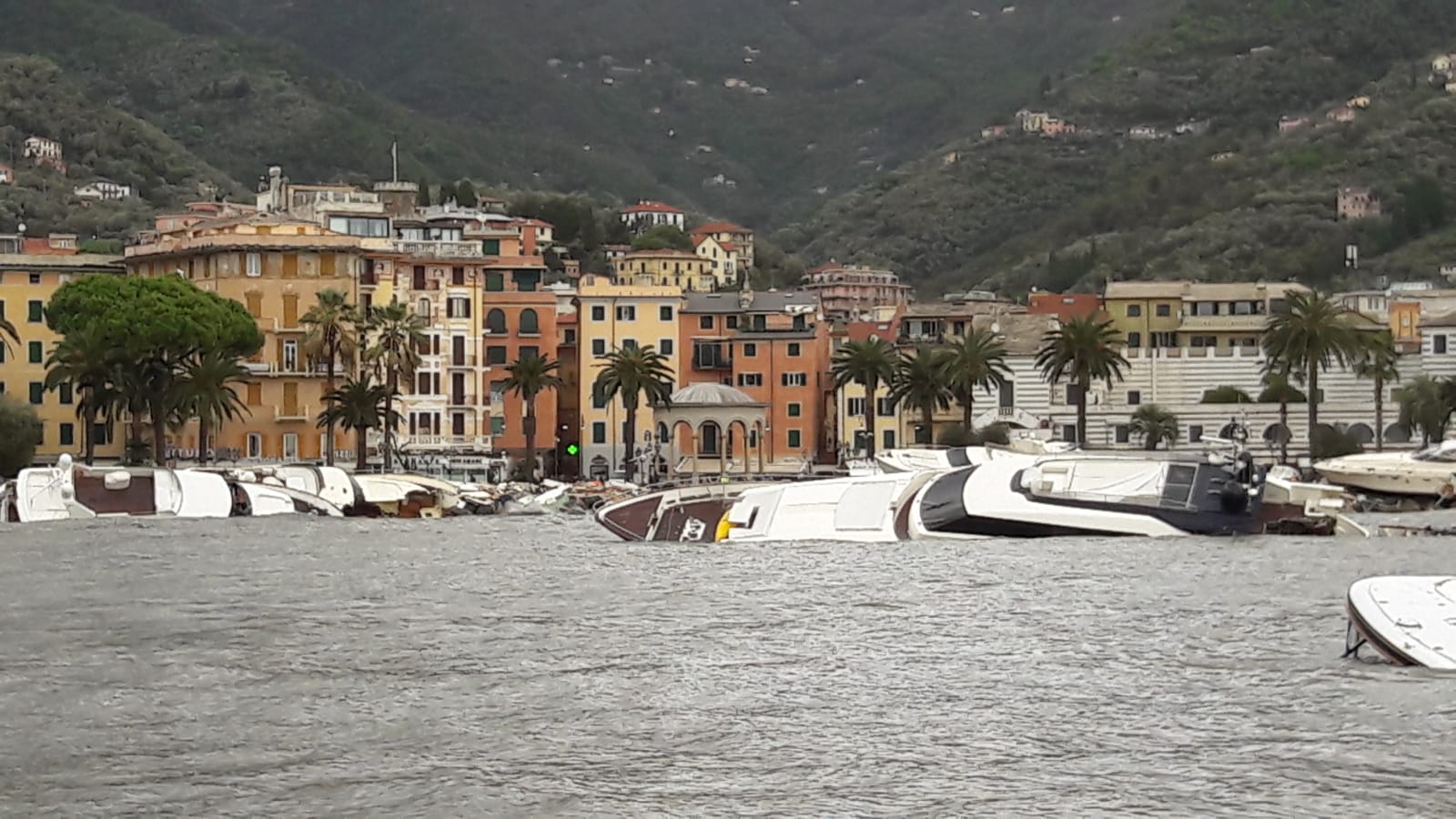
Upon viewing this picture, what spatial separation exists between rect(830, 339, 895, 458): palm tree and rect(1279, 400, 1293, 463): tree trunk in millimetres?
21108

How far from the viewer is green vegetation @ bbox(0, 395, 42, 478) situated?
12281 centimetres

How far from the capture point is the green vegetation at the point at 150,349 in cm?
11881

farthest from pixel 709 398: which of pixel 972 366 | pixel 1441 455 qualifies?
pixel 1441 455

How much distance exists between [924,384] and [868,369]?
397cm

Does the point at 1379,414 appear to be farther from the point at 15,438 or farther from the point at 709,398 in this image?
the point at 15,438

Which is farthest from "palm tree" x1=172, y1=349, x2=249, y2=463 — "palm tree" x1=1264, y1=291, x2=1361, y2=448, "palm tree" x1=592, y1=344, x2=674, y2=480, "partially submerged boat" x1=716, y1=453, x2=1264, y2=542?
"partially submerged boat" x1=716, y1=453, x2=1264, y2=542

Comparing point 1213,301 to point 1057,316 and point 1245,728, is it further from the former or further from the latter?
point 1245,728

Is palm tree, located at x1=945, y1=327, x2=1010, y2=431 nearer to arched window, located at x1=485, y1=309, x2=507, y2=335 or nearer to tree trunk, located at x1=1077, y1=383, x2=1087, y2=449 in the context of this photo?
tree trunk, located at x1=1077, y1=383, x2=1087, y2=449

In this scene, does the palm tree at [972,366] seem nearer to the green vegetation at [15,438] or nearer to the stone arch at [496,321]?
the stone arch at [496,321]

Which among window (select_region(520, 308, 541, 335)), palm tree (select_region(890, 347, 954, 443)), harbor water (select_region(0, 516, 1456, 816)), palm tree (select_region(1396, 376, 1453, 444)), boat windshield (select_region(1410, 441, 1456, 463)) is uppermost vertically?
window (select_region(520, 308, 541, 335))

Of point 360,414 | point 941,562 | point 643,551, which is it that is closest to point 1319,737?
point 941,562

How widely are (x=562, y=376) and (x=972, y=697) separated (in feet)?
377

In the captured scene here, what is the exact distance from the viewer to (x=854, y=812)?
87.8ft

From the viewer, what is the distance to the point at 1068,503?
6581 cm
